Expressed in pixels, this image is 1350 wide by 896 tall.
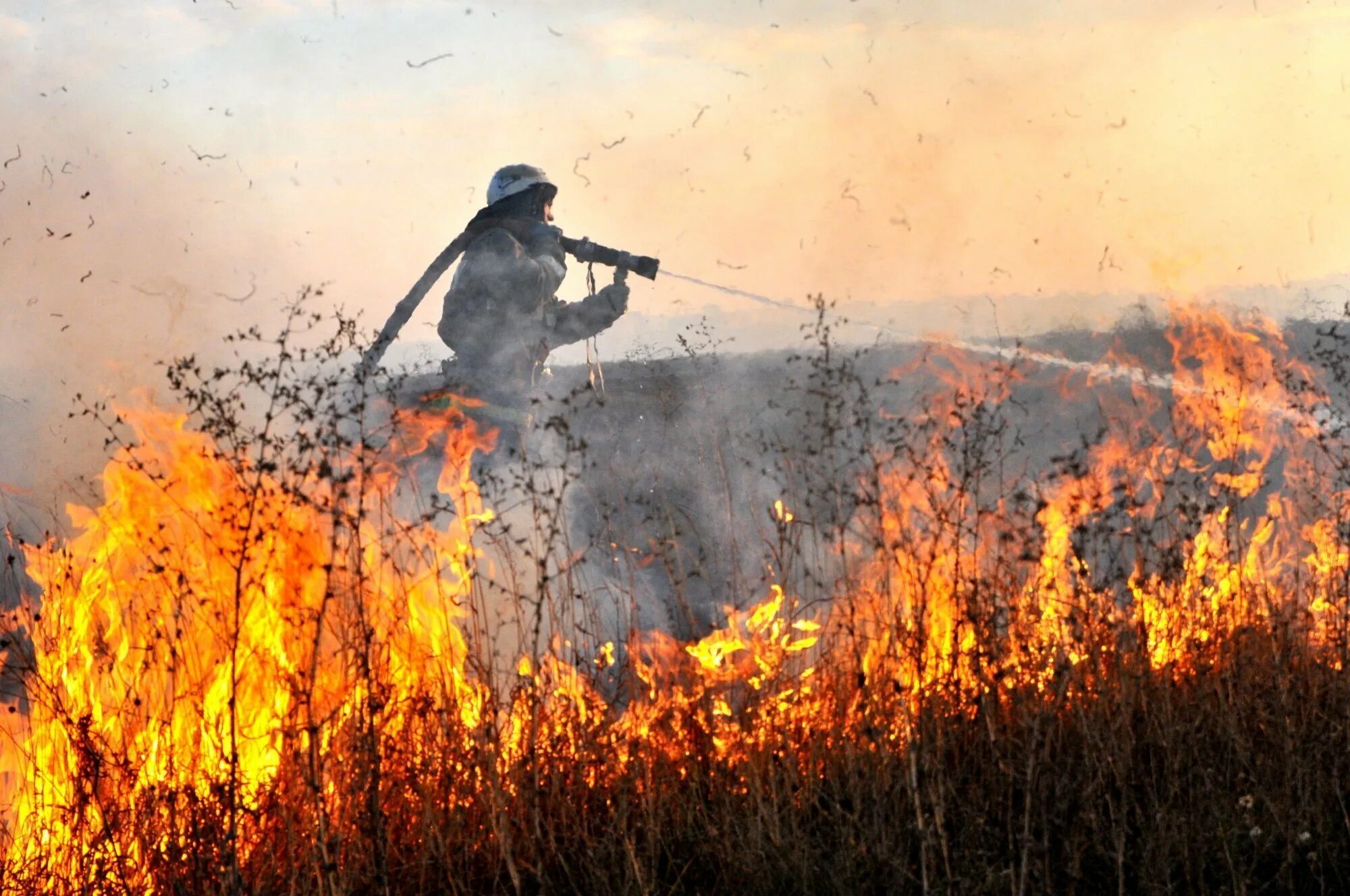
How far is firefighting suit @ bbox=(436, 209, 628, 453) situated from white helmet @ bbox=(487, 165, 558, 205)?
0.15 metres

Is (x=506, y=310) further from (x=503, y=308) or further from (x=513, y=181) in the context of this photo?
(x=513, y=181)

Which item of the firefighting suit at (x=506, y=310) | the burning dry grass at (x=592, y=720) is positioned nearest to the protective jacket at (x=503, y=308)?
the firefighting suit at (x=506, y=310)

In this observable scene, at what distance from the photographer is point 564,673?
4.18 m

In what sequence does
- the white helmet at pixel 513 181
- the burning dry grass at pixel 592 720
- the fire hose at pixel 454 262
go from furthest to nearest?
the white helmet at pixel 513 181 → the fire hose at pixel 454 262 → the burning dry grass at pixel 592 720

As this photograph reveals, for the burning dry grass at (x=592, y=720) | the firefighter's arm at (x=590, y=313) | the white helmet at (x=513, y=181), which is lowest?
the burning dry grass at (x=592, y=720)

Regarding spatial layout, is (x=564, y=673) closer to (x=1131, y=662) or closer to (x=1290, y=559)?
(x=1131, y=662)

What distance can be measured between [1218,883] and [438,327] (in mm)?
4978

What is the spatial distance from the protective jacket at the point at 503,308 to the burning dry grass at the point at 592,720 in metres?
Result: 2.84

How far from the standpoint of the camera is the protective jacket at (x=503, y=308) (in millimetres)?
7059

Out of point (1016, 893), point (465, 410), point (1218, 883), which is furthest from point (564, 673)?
point (465, 410)

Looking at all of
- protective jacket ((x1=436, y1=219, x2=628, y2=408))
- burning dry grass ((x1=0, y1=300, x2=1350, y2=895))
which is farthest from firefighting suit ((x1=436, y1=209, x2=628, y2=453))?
burning dry grass ((x1=0, y1=300, x2=1350, y2=895))

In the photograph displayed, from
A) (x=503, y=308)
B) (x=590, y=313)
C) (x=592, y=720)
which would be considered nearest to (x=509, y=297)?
(x=503, y=308)

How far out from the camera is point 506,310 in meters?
7.15

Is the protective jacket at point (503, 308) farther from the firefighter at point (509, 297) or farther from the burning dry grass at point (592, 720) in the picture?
the burning dry grass at point (592, 720)
